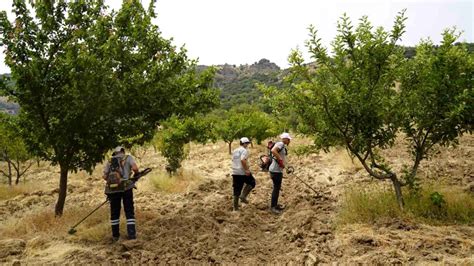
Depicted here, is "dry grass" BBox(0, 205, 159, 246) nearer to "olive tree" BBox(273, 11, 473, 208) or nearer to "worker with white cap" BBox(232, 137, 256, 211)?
"worker with white cap" BBox(232, 137, 256, 211)

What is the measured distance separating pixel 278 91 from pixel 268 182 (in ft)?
22.5

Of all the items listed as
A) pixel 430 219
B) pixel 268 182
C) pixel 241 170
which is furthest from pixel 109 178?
pixel 268 182

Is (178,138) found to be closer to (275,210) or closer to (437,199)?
(275,210)

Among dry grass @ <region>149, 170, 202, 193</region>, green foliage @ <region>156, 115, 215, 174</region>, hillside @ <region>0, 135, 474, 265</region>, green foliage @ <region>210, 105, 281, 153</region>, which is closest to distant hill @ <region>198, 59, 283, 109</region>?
green foliage @ <region>210, 105, 281, 153</region>

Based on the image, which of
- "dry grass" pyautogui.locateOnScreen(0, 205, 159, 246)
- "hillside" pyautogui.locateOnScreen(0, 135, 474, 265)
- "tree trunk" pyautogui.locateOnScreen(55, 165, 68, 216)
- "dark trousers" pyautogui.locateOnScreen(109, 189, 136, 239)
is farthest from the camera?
"tree trunk" pyautogui.locateOnScreen(55, 165, 68, 216)

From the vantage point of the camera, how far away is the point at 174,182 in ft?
47.9

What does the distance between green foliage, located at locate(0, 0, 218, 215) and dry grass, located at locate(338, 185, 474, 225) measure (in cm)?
470

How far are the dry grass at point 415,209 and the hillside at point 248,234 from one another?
11.8 inches

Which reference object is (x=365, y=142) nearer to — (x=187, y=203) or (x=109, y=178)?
(x=109, y=178)

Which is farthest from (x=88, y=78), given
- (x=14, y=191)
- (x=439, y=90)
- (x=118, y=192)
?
(x=14, y=191)

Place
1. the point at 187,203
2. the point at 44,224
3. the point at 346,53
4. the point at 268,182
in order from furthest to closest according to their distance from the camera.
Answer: the point at 268,182
the point at 187,203
the point at 44,224
the point at 346,53

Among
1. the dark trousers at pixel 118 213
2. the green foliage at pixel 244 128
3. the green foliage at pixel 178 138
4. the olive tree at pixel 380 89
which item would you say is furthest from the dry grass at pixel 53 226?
the green foliage at pixel 244 128

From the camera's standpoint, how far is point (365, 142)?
7.71m

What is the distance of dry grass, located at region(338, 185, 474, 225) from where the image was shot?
728cm
